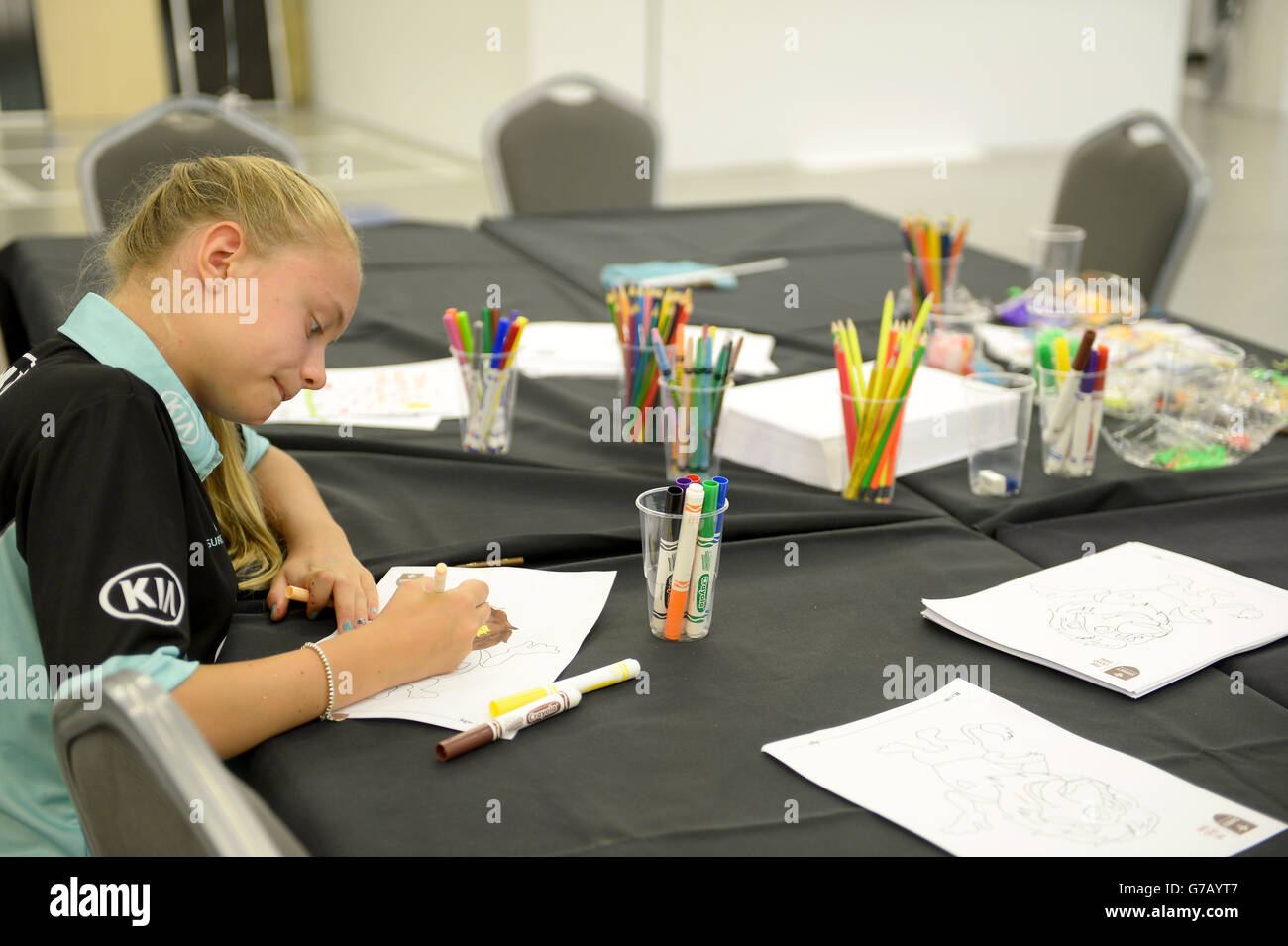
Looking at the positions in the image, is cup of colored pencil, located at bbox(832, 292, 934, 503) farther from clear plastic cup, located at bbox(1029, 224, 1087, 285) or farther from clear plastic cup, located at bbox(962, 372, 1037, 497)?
clear plastic cup, located at bbox(1029, 224, 1087, 285)

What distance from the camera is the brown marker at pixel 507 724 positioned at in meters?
0.93

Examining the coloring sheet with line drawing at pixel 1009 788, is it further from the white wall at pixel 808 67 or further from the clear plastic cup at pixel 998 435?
the white wall at pixel 808 67

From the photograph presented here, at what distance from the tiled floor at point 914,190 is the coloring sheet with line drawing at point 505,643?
12.5 feet

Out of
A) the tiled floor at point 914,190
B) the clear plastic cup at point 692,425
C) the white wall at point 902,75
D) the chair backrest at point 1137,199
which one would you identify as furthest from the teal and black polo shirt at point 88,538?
the white wall at point 902,75

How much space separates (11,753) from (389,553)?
39 cm

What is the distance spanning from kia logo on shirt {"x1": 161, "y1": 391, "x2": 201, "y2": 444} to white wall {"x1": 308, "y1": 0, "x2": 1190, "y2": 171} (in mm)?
5813

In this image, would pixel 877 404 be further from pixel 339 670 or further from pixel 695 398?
pixel 339 670

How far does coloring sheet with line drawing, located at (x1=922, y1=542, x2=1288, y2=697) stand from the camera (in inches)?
42.4

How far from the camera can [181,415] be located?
3.52 ft

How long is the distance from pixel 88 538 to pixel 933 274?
1.50m

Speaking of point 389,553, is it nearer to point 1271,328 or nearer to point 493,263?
point 493,263

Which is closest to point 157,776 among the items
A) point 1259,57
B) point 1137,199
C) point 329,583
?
point 329,583

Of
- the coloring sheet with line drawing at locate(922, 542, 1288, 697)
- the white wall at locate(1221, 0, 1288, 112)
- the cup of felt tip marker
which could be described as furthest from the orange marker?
the white wall at locate(1221, 0, 1288, 112)
